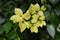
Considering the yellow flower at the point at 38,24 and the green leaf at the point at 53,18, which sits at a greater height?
the green leaf at the point at 53,18

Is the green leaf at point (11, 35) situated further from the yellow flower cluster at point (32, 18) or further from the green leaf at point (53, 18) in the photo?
the green leaf at point (53, 18)

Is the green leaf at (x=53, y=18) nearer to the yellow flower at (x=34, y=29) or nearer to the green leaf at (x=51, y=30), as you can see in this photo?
the green leaf at (x=51, y=30)

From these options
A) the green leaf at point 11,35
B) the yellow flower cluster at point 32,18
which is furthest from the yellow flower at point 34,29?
the green leaf at point 11,35

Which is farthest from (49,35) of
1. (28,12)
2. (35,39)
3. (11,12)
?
(11,12)

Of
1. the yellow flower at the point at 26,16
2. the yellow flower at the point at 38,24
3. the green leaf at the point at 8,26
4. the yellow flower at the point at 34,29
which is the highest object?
the yellow flower at the point at 26,16

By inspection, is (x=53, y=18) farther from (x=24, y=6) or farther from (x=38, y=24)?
(x=24, y=6)

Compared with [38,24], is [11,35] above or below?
below

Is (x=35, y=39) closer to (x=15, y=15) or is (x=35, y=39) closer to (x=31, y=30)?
(x=31, y=30)

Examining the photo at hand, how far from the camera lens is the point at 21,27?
1.44 m

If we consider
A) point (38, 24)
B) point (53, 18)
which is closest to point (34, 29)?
point (38, 24)

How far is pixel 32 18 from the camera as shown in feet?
4.82

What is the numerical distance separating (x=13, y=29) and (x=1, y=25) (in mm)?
100

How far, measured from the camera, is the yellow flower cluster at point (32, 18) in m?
1.44

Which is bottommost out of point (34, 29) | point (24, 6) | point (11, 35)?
point (11, 35)
